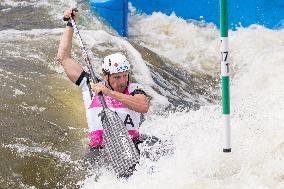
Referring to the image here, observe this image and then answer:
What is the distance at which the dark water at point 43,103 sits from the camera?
5250 millimetres

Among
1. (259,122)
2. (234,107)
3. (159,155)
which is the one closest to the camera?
(159,155)

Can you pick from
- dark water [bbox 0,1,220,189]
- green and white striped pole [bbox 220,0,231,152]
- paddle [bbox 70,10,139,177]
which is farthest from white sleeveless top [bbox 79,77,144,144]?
green and white striped pole [bbox 220,0,231,152]

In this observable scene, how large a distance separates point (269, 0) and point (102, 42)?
3.45 m

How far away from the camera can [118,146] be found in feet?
16.2

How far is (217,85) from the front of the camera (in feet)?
32.6

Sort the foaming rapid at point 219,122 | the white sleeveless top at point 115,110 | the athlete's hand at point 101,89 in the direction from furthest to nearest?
the white sleeveless top at point 115,110
the athlete's hand at point 101,89
the foaming rapid at point 219,122

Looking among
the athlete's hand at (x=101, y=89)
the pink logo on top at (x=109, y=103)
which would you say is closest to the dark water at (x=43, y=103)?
the pink logo on top at (x=109, y=103)

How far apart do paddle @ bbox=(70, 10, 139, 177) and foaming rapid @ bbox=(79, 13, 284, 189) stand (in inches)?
3.4

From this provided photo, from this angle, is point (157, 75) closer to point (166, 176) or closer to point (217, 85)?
point (217, 85)

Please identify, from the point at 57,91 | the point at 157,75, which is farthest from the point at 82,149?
the point at 157,75

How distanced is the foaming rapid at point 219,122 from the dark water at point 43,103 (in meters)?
0.42

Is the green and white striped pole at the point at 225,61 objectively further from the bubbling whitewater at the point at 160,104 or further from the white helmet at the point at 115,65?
the white helmet at the point at 115,65

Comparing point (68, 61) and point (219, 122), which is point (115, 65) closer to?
point (68, 61)

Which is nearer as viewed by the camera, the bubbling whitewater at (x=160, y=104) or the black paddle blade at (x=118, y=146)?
the black paddle blade at (x=118, y=146)
